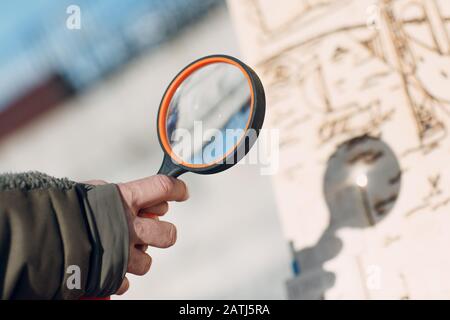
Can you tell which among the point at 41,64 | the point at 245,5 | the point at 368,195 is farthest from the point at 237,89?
the point at 41,64

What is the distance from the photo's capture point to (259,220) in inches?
195

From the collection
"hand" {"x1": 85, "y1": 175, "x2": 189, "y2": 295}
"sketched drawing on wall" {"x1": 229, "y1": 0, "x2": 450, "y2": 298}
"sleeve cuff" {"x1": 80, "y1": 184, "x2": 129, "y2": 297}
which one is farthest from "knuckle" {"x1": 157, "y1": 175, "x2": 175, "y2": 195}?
"sketched drawing on wall" {"x1": 229, "y1": 0, "x2": 450, "y2": 298}

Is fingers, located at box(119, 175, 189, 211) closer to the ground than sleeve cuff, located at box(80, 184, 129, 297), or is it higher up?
higher up

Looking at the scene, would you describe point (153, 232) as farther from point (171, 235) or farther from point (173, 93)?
point (173, 93)

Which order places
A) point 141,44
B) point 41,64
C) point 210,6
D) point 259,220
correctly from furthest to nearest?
point 41,64 → point 141,44 → point 210,6 → point 259,220

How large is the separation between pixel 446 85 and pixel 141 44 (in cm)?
498

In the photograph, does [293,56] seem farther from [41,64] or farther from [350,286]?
[41,64]

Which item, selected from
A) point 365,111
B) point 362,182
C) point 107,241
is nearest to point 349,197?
point 362,182

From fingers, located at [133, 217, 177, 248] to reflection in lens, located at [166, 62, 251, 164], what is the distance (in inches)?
8.5

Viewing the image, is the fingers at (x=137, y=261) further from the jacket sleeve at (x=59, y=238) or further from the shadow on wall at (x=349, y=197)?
the shadow on wall at (x=349, y=197)

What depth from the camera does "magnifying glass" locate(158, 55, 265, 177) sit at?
1.29m

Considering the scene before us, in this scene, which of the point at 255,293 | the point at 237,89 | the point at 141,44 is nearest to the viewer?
the point at 237,89

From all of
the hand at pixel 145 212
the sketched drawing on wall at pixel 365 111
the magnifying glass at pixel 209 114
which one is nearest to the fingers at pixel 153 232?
the hand at pixel 145 212

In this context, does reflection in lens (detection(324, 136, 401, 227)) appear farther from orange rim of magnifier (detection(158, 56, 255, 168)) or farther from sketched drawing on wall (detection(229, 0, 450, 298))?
orange rim of magnifier (detection(158, 56, 255, 168))
